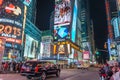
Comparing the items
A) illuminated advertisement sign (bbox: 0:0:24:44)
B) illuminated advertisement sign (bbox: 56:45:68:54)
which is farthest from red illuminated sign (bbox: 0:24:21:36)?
illuminated advertisement sign (bbox: 56:45:68:54)

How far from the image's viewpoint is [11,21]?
3086 inches

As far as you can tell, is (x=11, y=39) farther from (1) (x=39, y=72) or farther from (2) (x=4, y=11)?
(1) (x=39, y=72)

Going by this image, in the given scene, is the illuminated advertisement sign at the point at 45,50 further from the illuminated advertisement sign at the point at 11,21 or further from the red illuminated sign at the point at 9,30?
the red illuminated sign at the point at 9,30

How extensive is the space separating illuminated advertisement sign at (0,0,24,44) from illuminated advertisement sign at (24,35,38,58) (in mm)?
17276

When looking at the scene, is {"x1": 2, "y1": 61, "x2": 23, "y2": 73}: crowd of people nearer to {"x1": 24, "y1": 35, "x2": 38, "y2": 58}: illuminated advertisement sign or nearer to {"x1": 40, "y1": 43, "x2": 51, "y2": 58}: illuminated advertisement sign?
{"x1": 40, "y1": 43, "x2": 51, "y2": 58}: illuminated advertisement sign

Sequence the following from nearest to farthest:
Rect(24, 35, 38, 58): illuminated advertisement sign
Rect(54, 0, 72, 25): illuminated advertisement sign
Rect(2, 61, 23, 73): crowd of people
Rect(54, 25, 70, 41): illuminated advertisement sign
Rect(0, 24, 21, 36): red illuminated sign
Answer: Rect(2, 61, 23, 73): crowd of people, Rect(0, 24, 21, 36): red illuminated sign, Rect(24, 35, 38, 58): illuminated advertisement sign, Rect(54, 25, 70, 41): illuminated advertisement sign, Rect(54, 0, 72, 25): illuminated advertisement sign

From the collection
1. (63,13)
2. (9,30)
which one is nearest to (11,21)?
(9,30)

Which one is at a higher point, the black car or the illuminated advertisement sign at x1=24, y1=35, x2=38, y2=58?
the illuminated advertisement sign at x1=24, y1=35, x2=38, y2=58

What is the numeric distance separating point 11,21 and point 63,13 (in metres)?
41.1

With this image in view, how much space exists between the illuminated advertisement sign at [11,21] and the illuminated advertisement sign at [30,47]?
56.7 ft

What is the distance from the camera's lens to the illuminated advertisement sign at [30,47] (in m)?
98.5

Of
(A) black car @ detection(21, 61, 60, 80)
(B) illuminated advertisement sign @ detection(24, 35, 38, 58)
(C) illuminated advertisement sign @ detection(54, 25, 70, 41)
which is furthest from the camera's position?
(C) illuminated advertisement sign @ detection(54, 25, 70, 41)

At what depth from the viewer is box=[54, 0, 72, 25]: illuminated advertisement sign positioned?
10981 cm

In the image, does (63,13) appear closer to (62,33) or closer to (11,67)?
(62,33)
